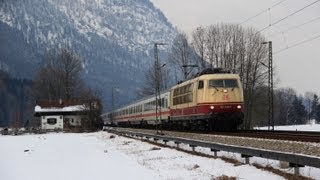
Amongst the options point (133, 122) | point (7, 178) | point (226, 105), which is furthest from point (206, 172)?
point (133, 122)

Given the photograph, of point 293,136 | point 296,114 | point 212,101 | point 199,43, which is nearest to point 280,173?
point 293,136

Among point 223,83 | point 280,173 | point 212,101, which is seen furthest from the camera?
point 223,83

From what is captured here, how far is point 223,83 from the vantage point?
106 feet

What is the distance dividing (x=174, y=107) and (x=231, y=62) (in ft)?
106

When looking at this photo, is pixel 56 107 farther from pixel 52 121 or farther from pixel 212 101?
pixel 212 101

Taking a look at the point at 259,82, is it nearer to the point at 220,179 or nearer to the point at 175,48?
the point at 175,48

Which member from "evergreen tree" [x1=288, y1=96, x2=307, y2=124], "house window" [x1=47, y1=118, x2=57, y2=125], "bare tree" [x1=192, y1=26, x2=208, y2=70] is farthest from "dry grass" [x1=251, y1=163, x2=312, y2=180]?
"evergreen tree" [x1=288, y1=96, x2=307, y2=124]

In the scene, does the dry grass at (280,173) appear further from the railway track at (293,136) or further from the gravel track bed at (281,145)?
the railway track at (293,136)

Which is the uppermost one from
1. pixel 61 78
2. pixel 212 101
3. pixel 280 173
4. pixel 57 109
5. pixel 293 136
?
pixel 61 78

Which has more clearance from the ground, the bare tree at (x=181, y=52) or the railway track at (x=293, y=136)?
the bare tree at (x=181, y=52)

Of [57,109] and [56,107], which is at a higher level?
[56,107]

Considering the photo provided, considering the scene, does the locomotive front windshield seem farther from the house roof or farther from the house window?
the house window

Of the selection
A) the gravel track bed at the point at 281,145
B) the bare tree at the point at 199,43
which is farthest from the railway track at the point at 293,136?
the bare tree at the point at 199,43

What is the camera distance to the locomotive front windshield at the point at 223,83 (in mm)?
32219
